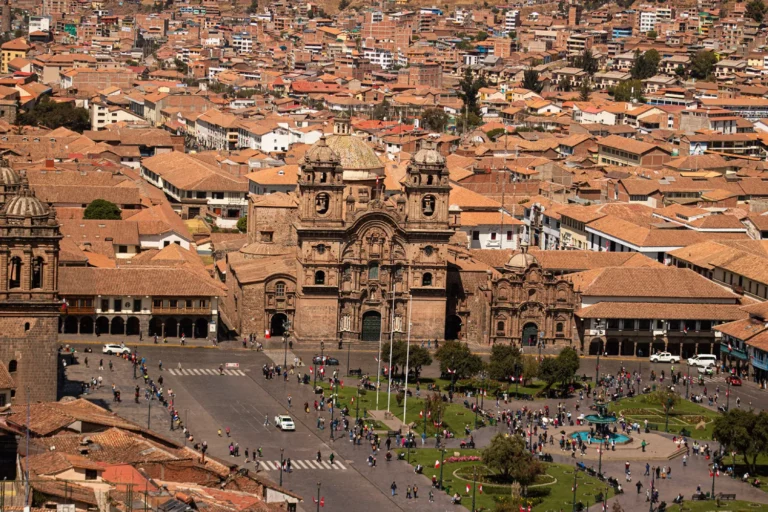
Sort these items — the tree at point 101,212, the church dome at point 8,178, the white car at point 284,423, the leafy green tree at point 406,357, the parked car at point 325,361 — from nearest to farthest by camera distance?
the white car at point 284,423 < the church dome at point 8,178 < the leafy green tree at point 406,357 < the parked car at point 325,361 < the tree at point 101,212

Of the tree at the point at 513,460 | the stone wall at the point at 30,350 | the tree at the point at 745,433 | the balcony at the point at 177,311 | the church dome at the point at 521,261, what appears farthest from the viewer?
the church dome at the point at 521,261

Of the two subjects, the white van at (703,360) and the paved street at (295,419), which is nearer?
the paved street at (295,419)

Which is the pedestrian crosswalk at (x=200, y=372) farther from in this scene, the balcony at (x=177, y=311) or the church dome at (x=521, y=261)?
the church dome at (x=521, y=261)

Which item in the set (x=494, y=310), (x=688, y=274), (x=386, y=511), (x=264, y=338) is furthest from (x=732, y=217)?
(x=386, y=511)

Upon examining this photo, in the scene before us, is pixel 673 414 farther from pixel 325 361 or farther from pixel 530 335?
pixel 325 361

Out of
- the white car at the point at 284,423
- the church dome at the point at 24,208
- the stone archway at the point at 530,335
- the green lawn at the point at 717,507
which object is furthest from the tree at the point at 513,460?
the stone archway at the point at 530,335

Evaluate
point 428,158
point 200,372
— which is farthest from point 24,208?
point 428,158
